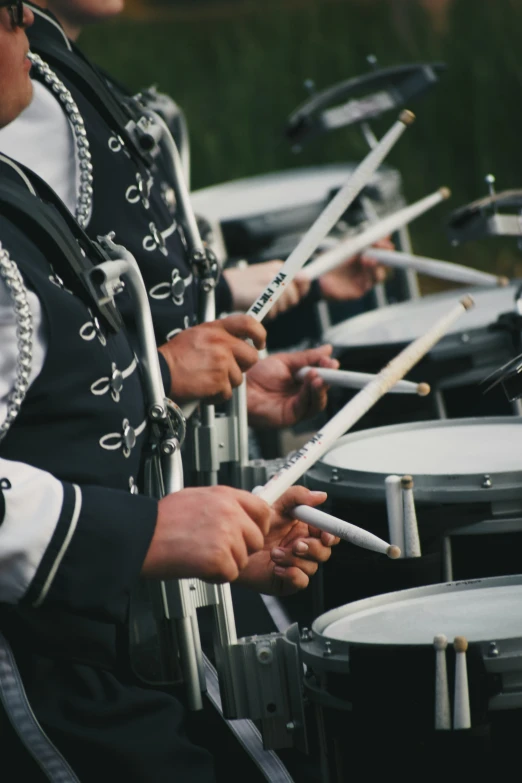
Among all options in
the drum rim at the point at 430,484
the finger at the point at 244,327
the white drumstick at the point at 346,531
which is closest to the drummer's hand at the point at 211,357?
the finger at the point at 244,327

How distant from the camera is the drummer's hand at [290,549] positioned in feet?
5.51

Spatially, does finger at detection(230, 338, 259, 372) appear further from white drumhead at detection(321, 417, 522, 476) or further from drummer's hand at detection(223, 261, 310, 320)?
drummer's hand at detection(223, 261, 310, 320)

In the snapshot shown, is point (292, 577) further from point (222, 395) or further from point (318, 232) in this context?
point (318, 232)

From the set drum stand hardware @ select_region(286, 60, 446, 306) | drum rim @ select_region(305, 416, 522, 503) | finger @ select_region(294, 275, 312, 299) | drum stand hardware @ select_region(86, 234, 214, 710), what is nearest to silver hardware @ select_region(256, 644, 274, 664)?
drum stand hardware @ select_region(86, 234, 214, 710)

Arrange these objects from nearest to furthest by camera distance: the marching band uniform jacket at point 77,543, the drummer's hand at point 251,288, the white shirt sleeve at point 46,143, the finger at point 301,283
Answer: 1. the marching band uniform jacket at point 77,543
2. the white shirt sleeve at point 46,143
3. the finger at point 301,283
4. the drummer's hand at point 251,288

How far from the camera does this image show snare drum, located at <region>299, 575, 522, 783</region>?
138 cm

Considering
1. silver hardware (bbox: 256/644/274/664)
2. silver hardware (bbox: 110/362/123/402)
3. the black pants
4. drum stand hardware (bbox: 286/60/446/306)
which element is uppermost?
drum stand hardware (bbox: 286/60/446/306)

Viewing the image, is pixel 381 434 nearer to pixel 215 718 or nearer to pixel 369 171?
pixel 369 171

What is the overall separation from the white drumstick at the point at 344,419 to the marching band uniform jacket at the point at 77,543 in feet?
Result: 0.60

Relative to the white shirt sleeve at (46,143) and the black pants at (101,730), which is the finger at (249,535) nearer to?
the black pants at (101,730)

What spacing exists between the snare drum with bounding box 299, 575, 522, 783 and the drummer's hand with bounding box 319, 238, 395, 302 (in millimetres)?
1757

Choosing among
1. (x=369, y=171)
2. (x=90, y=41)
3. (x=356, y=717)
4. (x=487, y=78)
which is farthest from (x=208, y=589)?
(x=90, y=41)

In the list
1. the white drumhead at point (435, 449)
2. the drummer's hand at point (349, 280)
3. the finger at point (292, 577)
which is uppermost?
the drummer's hand at point (349, 280)

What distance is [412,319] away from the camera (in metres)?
2.85
